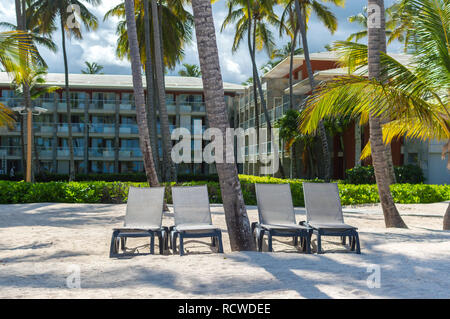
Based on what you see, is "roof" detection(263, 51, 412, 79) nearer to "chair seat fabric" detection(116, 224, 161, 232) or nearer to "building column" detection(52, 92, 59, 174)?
"building column" detection(52, 92, 59, 174)

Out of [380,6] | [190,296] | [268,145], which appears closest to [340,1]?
[268,145]

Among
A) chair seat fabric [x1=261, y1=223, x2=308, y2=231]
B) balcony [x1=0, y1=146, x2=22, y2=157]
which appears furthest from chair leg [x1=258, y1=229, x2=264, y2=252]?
balcony [x1=0, y1=146, x2=22, y2=157]

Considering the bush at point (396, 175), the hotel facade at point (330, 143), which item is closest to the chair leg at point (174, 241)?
the hotel facade at point (330, 143)

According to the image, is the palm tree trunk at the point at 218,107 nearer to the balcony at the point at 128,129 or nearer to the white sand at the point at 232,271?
the white sand at the point at 232,271

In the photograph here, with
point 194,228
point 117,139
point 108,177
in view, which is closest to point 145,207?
point 194,228

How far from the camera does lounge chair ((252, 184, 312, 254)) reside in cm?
705

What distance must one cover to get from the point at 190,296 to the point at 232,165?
116 inches

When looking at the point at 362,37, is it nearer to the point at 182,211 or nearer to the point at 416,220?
the point at 416,220

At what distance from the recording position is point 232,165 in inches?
267

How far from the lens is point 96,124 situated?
1586 inches

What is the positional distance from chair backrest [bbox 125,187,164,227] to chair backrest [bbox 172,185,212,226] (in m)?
0.29

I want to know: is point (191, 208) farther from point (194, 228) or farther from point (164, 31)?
point (164, 31)

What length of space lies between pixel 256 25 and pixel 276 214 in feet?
83.4

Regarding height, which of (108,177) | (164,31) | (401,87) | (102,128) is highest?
(164,31)
